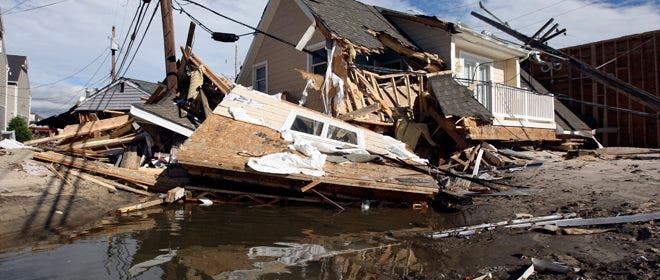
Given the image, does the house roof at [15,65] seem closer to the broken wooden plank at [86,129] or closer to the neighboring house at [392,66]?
the broken wooden plank at [86,129]

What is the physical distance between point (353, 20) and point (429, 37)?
274 centimetres

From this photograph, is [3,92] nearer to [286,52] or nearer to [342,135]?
[286,52]

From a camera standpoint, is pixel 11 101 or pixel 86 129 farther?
pixel 11 101

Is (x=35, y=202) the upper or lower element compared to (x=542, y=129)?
lower

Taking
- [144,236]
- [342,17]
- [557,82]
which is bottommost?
[144,236]

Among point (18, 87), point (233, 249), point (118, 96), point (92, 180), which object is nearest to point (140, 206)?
point (92, 180)

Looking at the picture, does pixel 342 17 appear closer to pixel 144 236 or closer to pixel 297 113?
pixel 297 113

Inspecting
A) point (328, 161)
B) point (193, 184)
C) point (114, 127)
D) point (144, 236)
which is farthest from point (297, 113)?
point (114, 127)

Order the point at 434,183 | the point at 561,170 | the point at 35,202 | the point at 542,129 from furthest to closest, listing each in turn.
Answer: the point at 542,129 → the point at 561,170 → the point at 434,183 → the point at 35,202

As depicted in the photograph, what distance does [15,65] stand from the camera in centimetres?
4409

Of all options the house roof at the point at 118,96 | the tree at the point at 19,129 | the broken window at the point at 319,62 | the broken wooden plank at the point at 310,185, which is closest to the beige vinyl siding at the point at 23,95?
the tree at the point at 19,129

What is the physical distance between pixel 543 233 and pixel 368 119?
7.15 meters

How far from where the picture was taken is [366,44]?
13906 millimetres

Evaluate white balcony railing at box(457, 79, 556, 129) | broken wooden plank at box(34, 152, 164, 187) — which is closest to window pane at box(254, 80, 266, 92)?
white balcony railing at box(457, 79, 556, 129)
